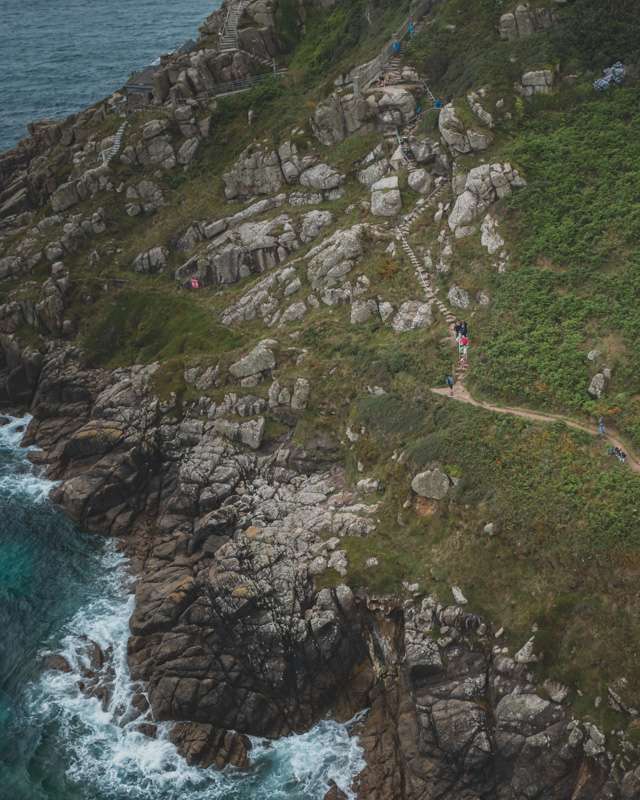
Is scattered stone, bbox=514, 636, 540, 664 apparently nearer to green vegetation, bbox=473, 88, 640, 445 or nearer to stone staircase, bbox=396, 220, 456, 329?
green vegetation, bbox=473, 88, 640, 445

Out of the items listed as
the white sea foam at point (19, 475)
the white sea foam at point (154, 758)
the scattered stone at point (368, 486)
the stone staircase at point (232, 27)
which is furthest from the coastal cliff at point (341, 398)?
the white sea foam at point (19, 475)

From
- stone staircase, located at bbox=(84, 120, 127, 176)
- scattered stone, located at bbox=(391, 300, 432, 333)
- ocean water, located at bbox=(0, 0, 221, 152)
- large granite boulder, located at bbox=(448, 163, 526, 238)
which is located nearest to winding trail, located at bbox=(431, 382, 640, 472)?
scattered stone, located at bbox=(391, 300, 432, 333)

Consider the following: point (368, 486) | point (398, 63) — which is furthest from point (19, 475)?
point (398, 63)

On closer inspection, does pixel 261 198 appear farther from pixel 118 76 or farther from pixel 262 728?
pixel 118 76

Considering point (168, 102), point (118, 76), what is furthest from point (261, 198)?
point (118, 76)

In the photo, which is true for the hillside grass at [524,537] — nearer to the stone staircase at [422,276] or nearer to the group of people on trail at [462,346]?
the group of people on trail at [462,346]
